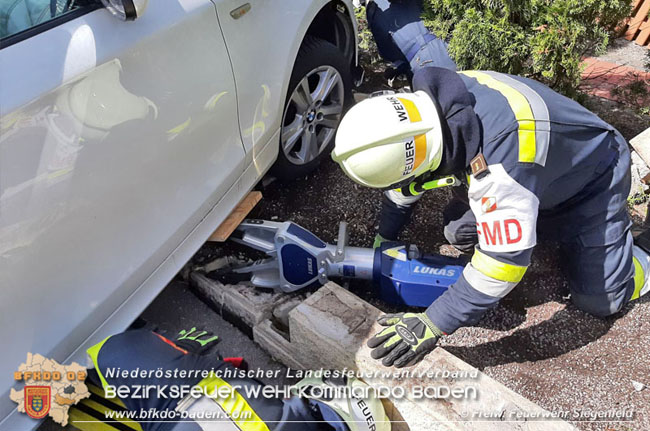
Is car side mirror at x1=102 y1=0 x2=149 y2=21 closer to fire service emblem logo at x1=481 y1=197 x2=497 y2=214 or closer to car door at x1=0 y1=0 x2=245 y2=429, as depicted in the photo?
car door at x1=0 y1=0 x2=245 y2=429

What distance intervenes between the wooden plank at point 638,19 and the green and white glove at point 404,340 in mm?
3890

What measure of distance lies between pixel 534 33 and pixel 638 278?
4.87 feet

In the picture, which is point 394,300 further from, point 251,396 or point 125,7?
point 125,7

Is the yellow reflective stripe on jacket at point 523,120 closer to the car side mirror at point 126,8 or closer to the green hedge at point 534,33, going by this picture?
the green hedge at point 534,33

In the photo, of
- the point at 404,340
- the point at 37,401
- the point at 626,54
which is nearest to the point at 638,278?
the point at 404,340

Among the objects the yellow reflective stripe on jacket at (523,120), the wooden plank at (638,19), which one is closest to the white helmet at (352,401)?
the yellow reflective stripe on jacket at (523,120)

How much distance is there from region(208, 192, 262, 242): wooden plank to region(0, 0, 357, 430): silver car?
3.9 inches

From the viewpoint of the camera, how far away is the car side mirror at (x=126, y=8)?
1.52 meters

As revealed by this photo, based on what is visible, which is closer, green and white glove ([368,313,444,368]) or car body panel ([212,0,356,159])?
green and white glove ([368,313,444,368])

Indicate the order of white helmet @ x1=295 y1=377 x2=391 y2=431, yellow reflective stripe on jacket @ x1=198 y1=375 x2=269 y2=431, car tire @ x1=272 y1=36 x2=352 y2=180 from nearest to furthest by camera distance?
1. yellow reflective stripe on jacket @ x1=198 y1=375 x2=269 y2=431
2. white helmet @ x1=295 y1=377 x2=391 y2=431
3. car tire @ x1=272 y1=36 x2=352 y2=180

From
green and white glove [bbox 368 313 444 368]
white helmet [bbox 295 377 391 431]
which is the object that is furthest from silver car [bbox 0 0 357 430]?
green and white glove [bbox 368 313 444 368]

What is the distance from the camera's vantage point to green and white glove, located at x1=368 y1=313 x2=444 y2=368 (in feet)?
6.04

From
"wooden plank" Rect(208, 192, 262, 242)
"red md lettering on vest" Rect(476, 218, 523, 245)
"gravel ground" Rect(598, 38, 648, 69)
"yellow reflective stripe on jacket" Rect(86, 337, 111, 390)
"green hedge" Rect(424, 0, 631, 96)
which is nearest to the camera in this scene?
"yellow reflective stripe on jacket" Rect(86, 337, 111, 390)

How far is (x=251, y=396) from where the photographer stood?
1359mm
